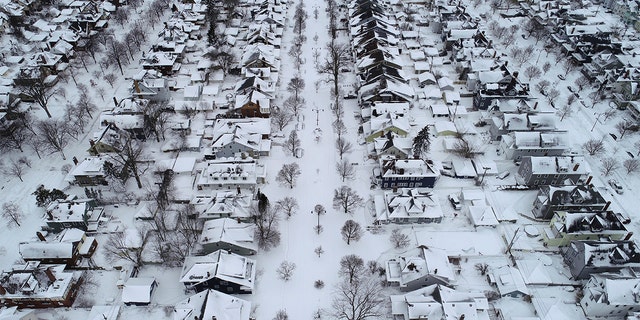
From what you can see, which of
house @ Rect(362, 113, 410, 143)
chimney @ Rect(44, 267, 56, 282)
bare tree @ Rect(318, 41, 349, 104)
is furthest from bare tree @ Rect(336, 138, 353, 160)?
chimney @ Rect(44, 267, 56, 282)

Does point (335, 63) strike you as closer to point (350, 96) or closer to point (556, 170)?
point (350, 96)

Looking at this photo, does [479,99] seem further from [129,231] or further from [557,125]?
[129,231]

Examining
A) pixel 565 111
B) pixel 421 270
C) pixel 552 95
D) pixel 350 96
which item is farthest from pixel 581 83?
pixel 421 270

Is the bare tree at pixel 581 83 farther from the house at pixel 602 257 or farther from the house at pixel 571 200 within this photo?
the house at pixel 602 257

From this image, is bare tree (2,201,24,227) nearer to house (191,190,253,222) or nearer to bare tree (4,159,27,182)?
bare tree (4,159,27,182)

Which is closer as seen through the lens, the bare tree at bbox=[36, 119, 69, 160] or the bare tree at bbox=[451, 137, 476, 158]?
the bare tree at bbox=[36, 119, 69, 160]

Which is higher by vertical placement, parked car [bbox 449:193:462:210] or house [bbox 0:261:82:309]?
parked car [bbox 449:193:462:210]
